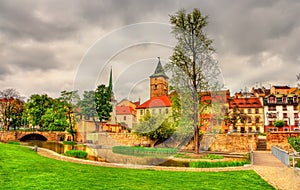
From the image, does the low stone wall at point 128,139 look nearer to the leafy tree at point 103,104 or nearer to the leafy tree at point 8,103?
the leafy tree at point 103,104

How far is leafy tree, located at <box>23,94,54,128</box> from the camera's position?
53.8 metres

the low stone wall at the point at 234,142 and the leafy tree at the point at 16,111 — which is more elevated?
the leafy tree at the point at 16,111

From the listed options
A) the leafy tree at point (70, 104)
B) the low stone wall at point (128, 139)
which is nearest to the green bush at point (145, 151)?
the low stone wall at point (128, 139)

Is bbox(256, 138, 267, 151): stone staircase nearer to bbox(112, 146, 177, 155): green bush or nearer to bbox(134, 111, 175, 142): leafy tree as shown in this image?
bbox(112, 146, 177, 155): green bush

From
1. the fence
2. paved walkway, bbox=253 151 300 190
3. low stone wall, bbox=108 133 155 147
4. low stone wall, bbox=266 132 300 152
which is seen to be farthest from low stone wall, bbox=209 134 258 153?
paved walkway, bbox=253 151 300 190

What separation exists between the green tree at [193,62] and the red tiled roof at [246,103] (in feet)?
112

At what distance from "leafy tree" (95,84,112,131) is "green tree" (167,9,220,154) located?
22.0 meters

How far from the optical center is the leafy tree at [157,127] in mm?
29469

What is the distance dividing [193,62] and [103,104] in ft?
78.1

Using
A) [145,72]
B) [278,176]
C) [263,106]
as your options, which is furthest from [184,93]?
[263,106]

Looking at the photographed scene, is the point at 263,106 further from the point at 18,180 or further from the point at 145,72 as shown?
the point at 18,180

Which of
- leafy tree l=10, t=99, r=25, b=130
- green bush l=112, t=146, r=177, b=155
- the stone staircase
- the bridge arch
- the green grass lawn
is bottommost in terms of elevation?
the bridge arch

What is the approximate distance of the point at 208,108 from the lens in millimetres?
22062

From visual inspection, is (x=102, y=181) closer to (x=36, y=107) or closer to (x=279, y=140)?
(x=279, y=140)
